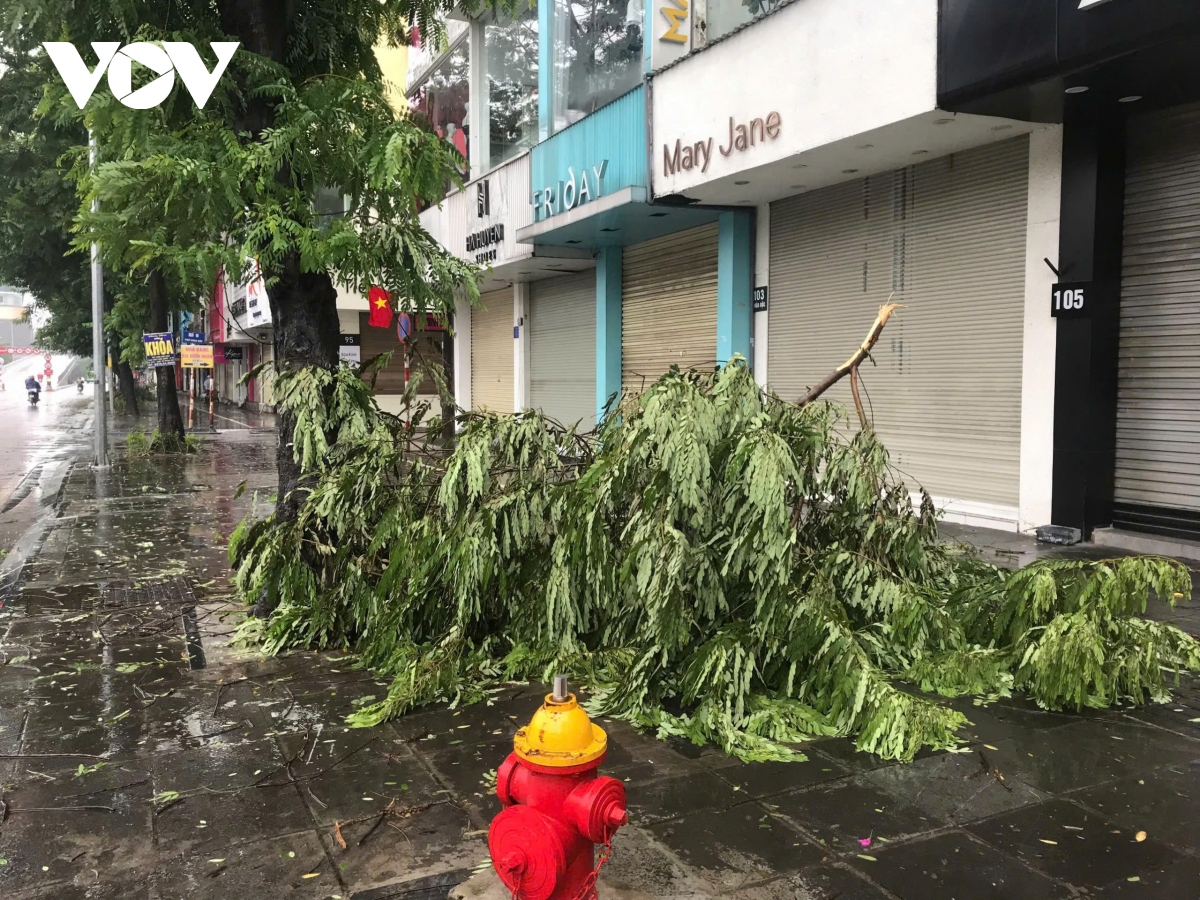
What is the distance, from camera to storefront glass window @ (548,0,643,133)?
15.0m

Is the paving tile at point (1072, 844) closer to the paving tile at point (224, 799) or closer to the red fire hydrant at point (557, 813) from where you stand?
the red fire hydrant at point (557, 813)

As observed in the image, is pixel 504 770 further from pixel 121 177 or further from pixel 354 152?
pixel 354 152

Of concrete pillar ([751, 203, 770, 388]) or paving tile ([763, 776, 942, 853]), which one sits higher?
concrete pillar ([751, 203, 770, 388])

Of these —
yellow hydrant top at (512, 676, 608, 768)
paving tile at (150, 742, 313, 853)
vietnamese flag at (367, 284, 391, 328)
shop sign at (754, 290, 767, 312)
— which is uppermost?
shop sign at (754, 290, 767, 312)

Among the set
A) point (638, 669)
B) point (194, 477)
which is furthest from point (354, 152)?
point (194, 477)

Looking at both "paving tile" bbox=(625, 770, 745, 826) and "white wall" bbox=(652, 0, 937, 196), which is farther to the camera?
"white wall" bbox=(652, 0, 937, 196)

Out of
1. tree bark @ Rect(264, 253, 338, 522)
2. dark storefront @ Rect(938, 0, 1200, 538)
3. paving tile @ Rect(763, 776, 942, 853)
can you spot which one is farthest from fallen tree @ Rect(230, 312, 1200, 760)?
dark storefront @ Rect(938, 0, 1200, 538)

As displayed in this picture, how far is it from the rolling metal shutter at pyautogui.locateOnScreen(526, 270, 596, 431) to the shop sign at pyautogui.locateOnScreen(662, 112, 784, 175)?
589 centimetres

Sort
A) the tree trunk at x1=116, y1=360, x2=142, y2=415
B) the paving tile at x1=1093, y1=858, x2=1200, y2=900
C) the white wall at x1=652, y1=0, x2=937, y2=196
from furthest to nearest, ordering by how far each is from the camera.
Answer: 1. the tree trunk at x1=116, y1=360, x2=142, y2=415
2. the white wall at x1=652, y1=0, x2=937, y2=196
3. the paving tile at x1=1093, y1=858, x2=1200, y2=900

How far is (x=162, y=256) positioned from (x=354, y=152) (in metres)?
1.61

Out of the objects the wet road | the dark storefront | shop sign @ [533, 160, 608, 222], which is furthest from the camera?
shop sign @ [533, 160, 608, 222]

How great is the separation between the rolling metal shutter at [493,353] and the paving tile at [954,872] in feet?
63.0

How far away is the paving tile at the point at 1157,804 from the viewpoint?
11.3 ft

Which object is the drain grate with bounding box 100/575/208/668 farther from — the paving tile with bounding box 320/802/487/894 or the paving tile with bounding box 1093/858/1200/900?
the paving tile with bounding box 1093/858/1200/900
